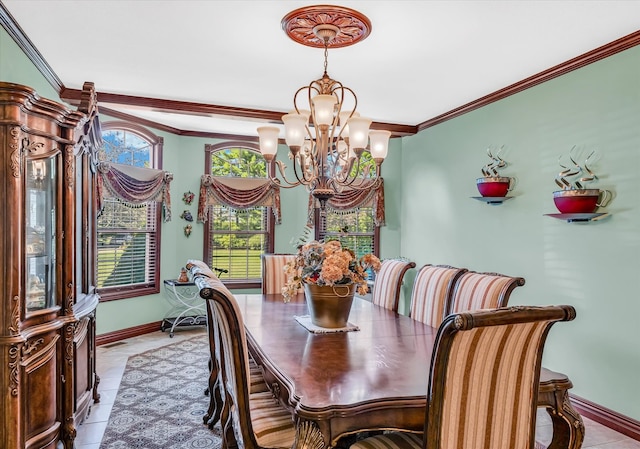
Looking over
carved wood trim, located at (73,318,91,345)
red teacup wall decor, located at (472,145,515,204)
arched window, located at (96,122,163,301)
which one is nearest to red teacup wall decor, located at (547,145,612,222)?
red teacup wall decor, located at (472,145,515,204)

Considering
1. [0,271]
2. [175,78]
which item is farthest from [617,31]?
[0,271]

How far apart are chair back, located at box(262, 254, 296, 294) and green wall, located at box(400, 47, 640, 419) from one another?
75.6 inches

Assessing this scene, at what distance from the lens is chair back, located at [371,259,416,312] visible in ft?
12.1

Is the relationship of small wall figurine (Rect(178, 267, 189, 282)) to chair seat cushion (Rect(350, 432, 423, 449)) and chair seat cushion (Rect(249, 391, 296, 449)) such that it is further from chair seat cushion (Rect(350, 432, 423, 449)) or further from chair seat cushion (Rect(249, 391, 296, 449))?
chair seat cushion (Rect(350, 432, 423, 449))

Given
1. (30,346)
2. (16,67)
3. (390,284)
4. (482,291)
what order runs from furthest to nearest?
(390,284), (16,67), (482,291), (30,346)

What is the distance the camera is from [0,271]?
2.13 m

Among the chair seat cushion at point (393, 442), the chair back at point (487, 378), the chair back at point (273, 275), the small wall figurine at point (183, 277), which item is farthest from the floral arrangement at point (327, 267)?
the small wall figurine at point (183, 277)

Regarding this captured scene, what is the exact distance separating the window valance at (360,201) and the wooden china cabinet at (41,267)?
343 cm

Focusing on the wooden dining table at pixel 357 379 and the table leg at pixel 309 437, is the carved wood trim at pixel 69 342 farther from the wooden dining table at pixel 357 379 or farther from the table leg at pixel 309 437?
the table leg at pixel 309 437

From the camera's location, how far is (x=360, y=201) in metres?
6.05

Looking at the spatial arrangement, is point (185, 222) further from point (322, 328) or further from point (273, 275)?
point (322, 328)

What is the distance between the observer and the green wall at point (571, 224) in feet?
10.2

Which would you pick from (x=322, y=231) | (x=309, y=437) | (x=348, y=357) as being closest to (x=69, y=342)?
(x=348, y=357)

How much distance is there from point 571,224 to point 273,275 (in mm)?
2505
